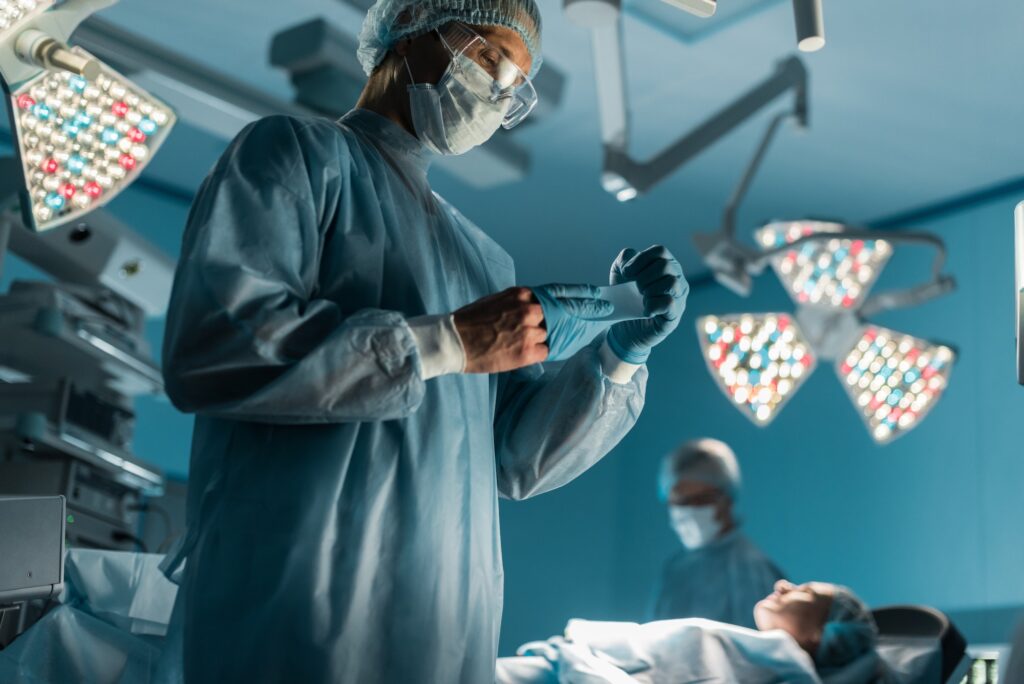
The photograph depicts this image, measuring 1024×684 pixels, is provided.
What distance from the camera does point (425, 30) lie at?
1.87 meters

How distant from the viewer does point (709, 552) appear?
519cm

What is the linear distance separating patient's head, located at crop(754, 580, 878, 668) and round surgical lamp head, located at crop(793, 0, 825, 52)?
6.47ft

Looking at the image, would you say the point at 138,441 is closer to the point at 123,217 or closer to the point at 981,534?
the point at 123,217

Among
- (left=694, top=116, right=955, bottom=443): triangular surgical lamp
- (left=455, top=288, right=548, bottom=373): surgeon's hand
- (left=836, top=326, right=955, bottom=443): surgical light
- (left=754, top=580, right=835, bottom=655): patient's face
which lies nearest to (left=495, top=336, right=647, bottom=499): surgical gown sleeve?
(left=455, top=288, right=548, bottom=373): surgeon's hand

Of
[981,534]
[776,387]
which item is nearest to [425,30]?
[776,387]

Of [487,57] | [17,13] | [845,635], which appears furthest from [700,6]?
[845,635]

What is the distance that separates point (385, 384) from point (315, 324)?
0.37 feet

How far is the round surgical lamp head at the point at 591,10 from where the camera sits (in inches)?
117

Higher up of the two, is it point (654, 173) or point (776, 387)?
point (654, 173)

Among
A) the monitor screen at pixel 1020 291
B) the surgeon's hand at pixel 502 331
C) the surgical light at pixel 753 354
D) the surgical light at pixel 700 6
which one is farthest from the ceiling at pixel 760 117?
the surgeon's hand at pixel 502 331

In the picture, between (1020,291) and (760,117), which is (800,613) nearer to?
(1020,291)

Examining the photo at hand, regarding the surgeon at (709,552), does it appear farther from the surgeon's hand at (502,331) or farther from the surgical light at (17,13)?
the surgeon's hand at (502,331)

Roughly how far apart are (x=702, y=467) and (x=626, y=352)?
12.3ft

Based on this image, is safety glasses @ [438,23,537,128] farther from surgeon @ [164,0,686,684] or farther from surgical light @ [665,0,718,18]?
surgical light @ [665,0,718,18]
